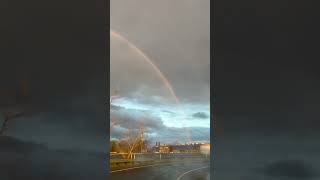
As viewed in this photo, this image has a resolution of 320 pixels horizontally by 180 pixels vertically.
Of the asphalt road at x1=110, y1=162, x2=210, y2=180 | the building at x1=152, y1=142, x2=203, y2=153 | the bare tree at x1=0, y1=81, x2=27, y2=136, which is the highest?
the bare tree at x1=0, y1=81, x2=27, y2=136

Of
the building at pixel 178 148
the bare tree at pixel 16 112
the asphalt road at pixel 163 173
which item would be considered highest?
the bare tree at pixel 16 112

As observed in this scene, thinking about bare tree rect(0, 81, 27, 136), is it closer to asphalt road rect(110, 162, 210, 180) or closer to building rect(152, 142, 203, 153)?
asphalt road rect(110, 162, 210, 180)

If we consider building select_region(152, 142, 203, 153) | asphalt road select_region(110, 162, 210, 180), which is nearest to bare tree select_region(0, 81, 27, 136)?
asphalt road select_region(110, 162, 210, 180)

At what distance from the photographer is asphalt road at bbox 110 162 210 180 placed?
5105mm

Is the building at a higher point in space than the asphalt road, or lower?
higher

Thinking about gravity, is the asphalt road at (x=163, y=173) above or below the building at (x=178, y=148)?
below

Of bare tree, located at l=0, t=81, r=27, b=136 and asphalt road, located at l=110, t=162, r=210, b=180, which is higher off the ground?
bare tree, located at l=0, t=81, r=27, b=136

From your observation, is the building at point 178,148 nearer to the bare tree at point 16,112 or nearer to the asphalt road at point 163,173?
the asphalt road at point 163,173

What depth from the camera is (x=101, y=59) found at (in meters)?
5.20

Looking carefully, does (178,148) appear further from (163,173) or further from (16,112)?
(16,112)

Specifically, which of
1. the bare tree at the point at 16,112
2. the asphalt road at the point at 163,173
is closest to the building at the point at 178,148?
the asphalt road at the point at 163,173

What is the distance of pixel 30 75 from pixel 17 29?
1.89ft

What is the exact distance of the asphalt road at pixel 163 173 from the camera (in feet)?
16.8

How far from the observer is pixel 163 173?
517 cm
